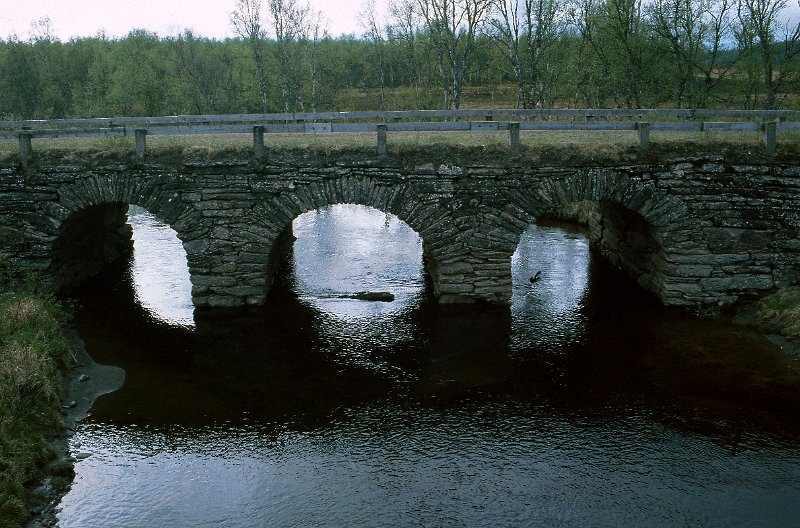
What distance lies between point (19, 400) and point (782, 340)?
48.4ft

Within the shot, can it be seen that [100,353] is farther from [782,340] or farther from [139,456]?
[782,340]

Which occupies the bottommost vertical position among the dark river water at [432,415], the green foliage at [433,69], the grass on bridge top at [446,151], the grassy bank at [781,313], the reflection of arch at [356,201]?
the dark river water at [432,415]

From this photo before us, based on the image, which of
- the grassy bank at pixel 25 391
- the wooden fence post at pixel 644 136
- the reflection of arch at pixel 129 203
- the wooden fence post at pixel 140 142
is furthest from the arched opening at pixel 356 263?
the wooden fence post at pixel 644 136

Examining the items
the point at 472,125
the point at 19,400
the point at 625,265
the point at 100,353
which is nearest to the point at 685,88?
the point at 625,265

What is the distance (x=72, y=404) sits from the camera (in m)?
11.4

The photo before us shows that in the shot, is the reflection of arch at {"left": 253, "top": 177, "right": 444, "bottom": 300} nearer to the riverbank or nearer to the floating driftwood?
the floating driftwood

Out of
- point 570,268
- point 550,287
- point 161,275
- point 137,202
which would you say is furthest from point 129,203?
point 570,268

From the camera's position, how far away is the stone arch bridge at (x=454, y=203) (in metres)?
15.3

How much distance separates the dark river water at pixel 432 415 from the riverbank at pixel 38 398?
345 mm

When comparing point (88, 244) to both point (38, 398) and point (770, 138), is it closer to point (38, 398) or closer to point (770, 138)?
point (38, 398)

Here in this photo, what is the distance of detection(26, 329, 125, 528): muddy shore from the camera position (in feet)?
28.4

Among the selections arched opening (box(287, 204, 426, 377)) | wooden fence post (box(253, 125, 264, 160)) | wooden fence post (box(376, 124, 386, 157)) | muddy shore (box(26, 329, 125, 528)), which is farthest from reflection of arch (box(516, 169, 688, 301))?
muddy shore (box(26, 329, 125, 528))

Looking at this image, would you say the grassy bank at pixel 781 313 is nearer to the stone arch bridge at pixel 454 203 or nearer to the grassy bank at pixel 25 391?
the stone arch bridge at pixel 454 203

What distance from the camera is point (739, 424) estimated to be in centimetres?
1064
